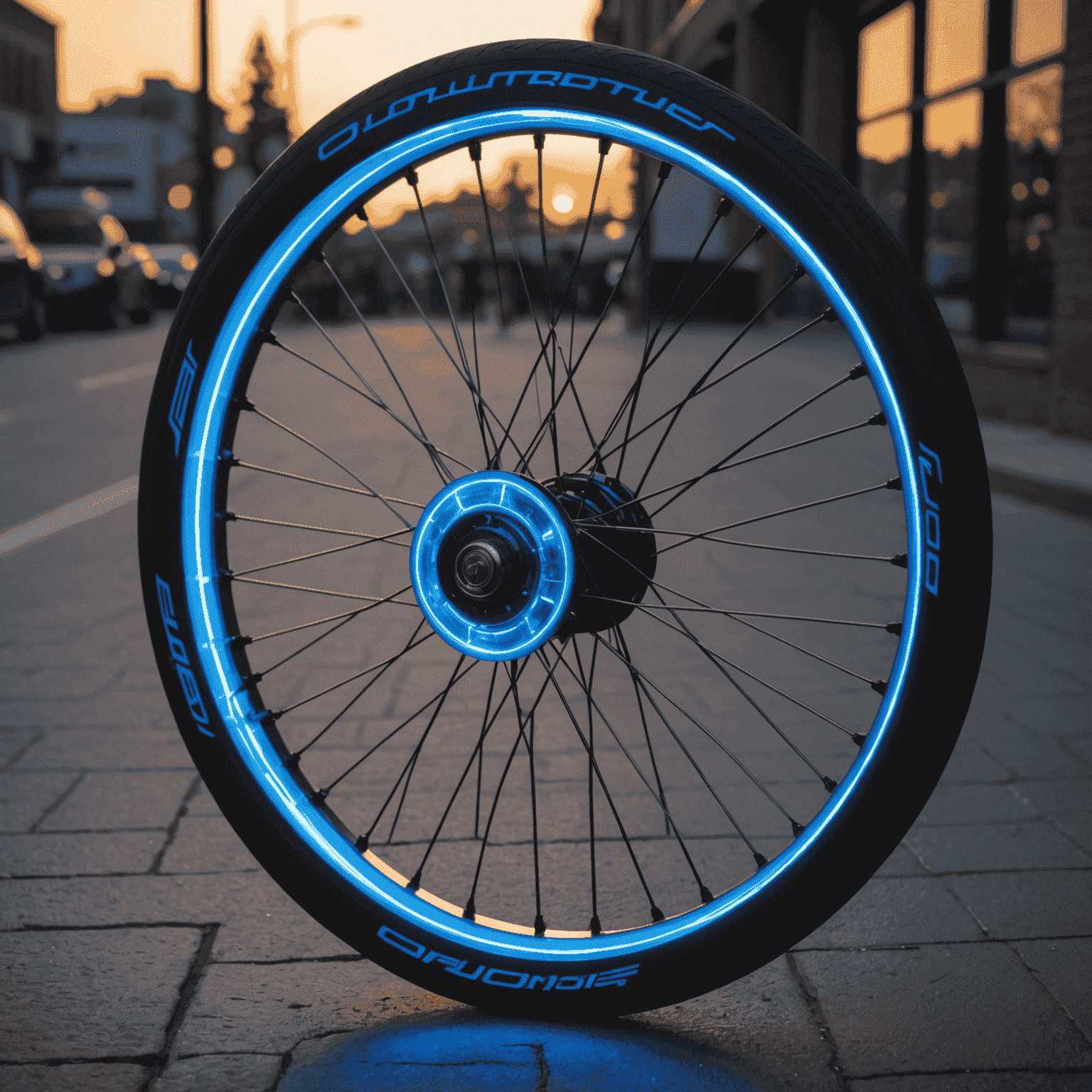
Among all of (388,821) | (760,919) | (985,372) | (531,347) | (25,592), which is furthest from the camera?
(531,347)

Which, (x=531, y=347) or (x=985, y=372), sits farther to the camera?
(x=531, y=347)

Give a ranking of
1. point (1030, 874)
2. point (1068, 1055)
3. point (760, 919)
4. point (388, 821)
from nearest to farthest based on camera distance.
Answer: point (760, 919) < point (1068, 1055) < point (1030, 874) < point (388, 821)

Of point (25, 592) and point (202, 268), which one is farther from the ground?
point (202, 268)

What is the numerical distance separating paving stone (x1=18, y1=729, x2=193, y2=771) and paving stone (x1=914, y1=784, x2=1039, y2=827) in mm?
1838

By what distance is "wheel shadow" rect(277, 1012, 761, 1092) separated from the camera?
1.87 m

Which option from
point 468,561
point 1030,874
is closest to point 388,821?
point 468,561

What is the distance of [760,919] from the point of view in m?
1.79

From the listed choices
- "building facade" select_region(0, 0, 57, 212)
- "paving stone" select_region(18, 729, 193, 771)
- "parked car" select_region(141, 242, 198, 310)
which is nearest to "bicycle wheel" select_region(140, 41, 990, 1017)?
"paving stone" select_region(18, 729, 193, 771)

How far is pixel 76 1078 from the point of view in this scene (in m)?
1.89

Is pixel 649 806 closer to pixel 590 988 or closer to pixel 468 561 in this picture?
pixel 590 988

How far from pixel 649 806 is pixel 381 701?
1096mm

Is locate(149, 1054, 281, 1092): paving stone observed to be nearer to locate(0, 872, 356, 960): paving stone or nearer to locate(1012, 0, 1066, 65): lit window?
locate(0, 872, 356, 960): paving stone

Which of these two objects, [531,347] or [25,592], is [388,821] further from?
[531,347]

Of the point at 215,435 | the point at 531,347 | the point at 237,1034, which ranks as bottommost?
the point at 237,1034
